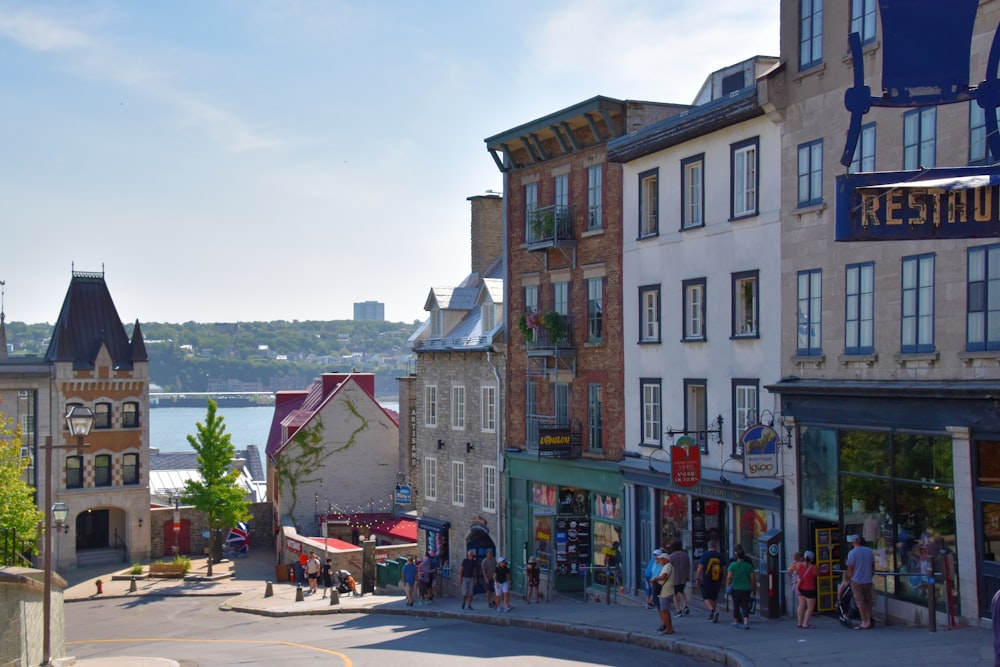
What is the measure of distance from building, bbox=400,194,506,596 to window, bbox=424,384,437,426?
1.5 inches

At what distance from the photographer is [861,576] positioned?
20.0m

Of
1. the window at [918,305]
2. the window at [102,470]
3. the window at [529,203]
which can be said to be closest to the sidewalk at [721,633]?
the window at [918,305]

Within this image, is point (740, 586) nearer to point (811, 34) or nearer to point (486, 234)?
point (811, 34)

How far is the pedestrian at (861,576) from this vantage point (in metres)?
19.9

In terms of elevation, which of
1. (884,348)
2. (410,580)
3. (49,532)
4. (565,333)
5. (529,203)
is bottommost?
(410,580)

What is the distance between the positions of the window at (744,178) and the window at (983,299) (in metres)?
7.06

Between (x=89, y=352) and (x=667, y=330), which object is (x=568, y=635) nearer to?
(x=667, y=330)

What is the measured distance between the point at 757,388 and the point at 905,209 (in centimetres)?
1268

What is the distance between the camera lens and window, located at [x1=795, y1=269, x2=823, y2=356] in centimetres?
2344

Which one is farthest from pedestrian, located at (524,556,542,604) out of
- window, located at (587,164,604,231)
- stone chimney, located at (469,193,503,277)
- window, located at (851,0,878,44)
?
window, located at (851,0,878,44)

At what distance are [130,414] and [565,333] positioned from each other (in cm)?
3107

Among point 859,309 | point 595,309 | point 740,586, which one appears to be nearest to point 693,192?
point 595,309

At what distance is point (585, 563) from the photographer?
111 ft

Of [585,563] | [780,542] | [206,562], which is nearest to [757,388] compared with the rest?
[780,542]
